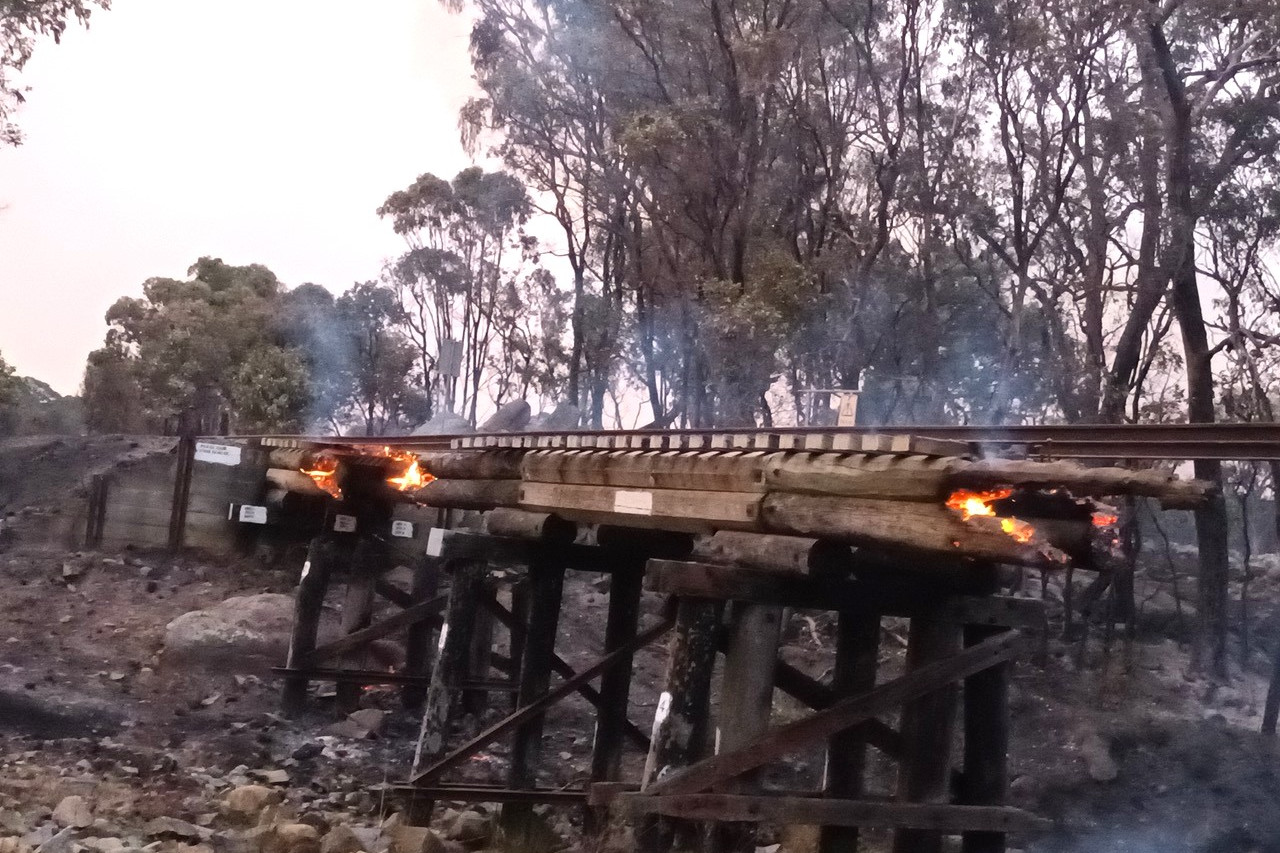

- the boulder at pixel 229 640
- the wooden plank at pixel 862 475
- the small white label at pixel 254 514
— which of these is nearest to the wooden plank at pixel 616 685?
the wooden plank at pixel 862 475

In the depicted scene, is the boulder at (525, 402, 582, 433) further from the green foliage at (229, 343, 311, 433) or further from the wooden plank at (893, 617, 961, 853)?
the wooden plank at (893, 617, 961, 853)

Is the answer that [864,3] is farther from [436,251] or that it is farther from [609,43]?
[436,251]

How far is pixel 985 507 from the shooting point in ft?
13.7

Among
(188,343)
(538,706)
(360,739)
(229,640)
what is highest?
(188,343)

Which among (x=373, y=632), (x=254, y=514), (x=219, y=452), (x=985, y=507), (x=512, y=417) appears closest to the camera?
(x=985, y=507)

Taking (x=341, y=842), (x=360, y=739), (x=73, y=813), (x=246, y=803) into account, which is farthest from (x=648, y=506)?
(x=360, y=739)

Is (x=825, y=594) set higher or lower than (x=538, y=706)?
Answer: higher

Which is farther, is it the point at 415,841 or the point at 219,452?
the point at 219,452

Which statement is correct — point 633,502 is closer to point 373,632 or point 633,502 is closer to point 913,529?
point 913,529

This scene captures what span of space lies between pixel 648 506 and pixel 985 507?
221 centimetres

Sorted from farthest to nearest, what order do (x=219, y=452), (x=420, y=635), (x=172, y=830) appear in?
(x=219, y=452) → (x=420, y=635) → (x=172, y=830)

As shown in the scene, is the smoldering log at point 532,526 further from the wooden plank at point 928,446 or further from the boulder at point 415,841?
the wooden plank at point 928,446

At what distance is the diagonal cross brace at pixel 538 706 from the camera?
7.34 metres

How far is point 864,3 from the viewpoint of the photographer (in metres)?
19.5
